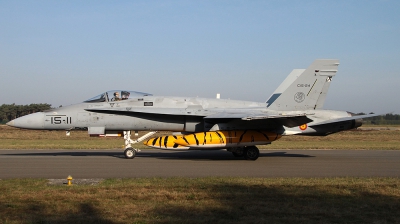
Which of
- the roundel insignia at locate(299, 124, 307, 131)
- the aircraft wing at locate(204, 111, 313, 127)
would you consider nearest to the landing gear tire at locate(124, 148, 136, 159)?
the aircraft wing at locate(204, 111, 313, 127)

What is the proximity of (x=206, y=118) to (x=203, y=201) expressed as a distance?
8.94 m

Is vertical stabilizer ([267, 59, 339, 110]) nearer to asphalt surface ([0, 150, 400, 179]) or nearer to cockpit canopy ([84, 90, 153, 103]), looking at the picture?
asphalt surface ([0, 150, 400, 179])

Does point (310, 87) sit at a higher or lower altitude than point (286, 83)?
lower

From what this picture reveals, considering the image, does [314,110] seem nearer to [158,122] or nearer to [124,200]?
→ [158,122]

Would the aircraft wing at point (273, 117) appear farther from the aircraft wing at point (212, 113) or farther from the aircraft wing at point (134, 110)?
the aircraft wing at point (134, 110)

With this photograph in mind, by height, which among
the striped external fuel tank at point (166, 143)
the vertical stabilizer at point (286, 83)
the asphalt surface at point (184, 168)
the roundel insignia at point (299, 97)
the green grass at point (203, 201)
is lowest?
the asphalt surface at point (184, 168)

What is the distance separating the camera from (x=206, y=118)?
1672 cm

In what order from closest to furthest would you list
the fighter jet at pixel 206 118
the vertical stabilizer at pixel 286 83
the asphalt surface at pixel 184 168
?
the asphalt surface at pixel 184 168
the fighter jet at pixel 206 118
the vertical stabilizer at pixel 286 83

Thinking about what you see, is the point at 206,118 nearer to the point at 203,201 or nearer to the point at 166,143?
the point at 166,143

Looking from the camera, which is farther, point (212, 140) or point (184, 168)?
point (212, 140)

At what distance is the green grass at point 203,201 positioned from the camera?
263 inches

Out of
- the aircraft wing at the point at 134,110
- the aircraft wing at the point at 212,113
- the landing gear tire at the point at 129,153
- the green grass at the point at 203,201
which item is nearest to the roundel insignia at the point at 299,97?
the aircraft wing at the point at 212,113

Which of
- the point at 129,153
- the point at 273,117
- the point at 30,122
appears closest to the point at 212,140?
the point at 273,117

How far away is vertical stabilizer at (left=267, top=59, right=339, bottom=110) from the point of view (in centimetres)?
1803
